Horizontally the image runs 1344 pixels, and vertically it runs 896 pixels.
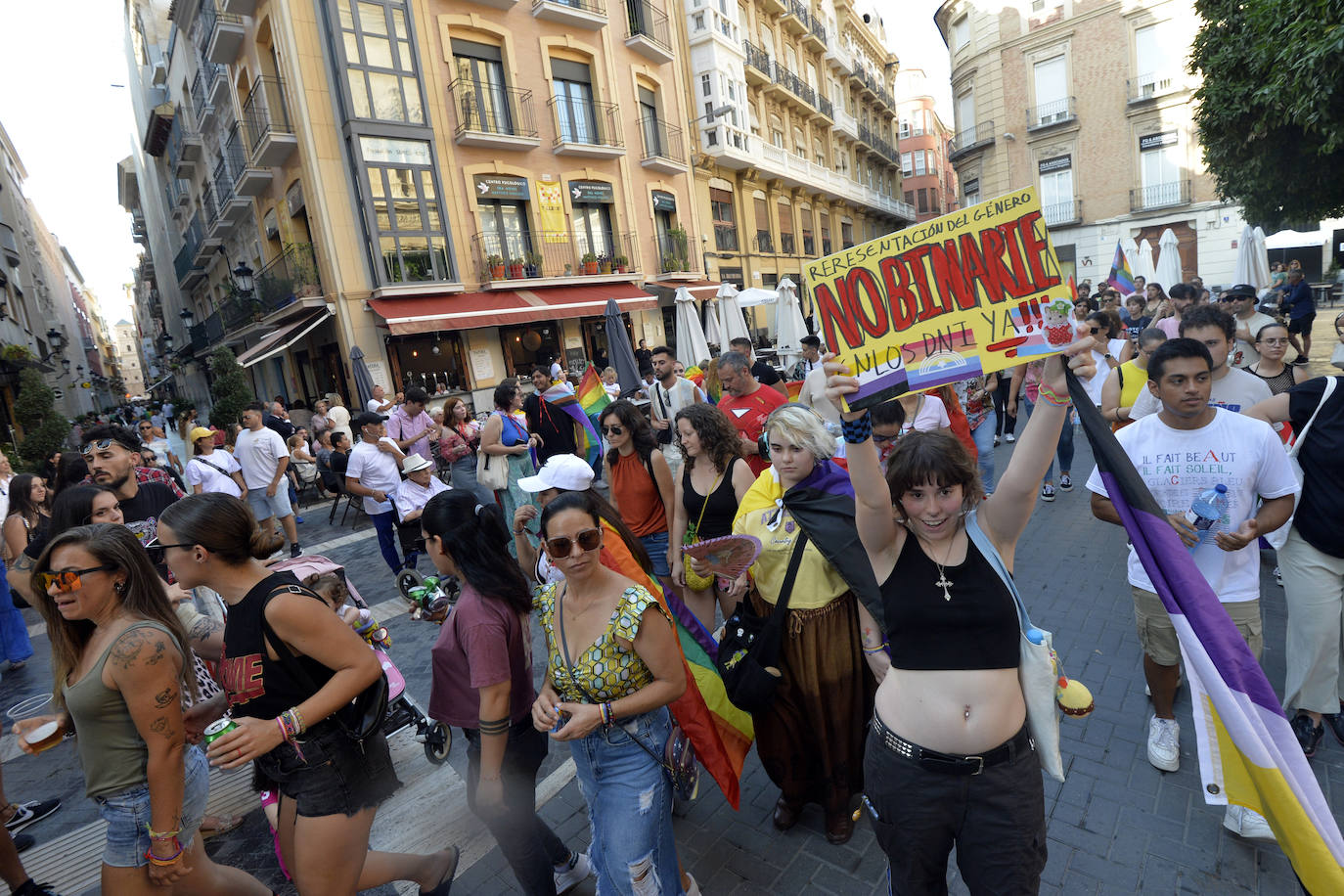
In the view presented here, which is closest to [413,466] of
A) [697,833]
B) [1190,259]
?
[697,833]

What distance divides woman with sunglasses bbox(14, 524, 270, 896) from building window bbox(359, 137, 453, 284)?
15.4 meters

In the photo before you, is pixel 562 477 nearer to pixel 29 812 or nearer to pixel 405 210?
pixel 29 812

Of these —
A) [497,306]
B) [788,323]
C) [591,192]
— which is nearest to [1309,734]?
[788,323]

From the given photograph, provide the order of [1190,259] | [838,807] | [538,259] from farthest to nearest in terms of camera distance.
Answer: [1190,259], [538,259], [838,807]

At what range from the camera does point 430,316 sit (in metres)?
16.1

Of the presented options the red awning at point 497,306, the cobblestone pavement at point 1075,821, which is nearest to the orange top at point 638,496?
the cobblestone pavement at point 1075,821

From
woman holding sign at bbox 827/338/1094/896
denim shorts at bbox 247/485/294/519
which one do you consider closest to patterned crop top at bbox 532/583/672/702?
woman holding sign at bbox 827/338/1094/896

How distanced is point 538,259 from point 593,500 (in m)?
17.4

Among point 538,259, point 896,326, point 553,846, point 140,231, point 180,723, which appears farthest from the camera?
point 140,231

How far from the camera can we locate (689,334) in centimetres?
1396

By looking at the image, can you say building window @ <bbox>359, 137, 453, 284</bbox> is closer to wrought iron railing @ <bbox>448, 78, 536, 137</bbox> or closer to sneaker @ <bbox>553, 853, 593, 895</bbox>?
wrought iron railing @ <bbox>448, 78, 536, 137</bbox>

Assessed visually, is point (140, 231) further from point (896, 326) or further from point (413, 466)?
point (896, 326)

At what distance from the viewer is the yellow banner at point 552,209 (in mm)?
18875

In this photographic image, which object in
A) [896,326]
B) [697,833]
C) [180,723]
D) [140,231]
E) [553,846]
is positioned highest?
[140,231]
